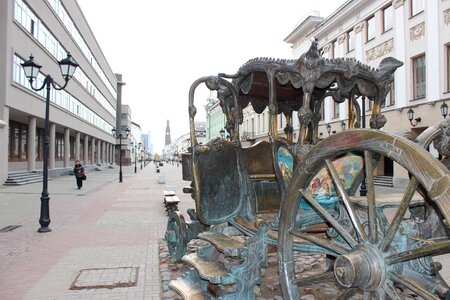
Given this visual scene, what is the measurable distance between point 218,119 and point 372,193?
59.2 metres

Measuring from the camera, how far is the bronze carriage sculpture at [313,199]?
2.18m

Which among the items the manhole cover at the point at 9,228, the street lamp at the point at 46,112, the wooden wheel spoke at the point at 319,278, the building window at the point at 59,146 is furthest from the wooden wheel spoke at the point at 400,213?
the building window at the point at 59,146

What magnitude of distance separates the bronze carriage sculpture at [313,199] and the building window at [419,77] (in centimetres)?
1622

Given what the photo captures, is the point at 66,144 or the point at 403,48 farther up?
the point at 403,48

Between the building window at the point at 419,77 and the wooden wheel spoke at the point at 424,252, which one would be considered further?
the building window at the point at 419,77

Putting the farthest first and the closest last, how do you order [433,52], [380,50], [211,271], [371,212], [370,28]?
1. [370,28]
2. [380,50]
3. [433,52]
4. [211,271]
5. [371,212]

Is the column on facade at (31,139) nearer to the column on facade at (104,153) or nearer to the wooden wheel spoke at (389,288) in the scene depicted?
the wooden wheel spoke at (389,288)

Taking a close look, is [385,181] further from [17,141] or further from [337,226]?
[17,141]

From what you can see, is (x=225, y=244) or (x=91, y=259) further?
(x=91, y=259)

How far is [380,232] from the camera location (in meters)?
2.65

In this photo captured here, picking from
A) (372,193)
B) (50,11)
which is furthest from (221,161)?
(50,11)

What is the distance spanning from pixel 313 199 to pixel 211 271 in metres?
1.66

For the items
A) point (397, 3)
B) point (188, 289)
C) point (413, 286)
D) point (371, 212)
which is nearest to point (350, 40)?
point (397, 3)

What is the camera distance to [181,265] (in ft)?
19.5
